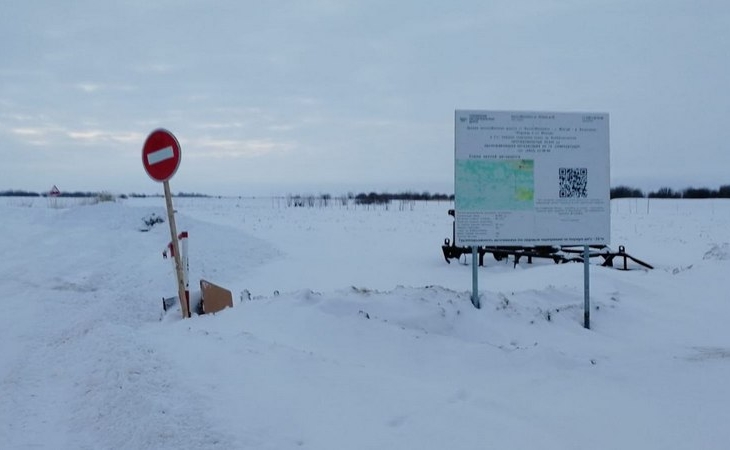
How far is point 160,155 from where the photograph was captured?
7.69 m

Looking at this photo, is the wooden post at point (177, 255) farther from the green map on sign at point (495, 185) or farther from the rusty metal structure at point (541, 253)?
the rusty metal structure at point (541, 253)

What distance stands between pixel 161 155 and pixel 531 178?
4.40 m

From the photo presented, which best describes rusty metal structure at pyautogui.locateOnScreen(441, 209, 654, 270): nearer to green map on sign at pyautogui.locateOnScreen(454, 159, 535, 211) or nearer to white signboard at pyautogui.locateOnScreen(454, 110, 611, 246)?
white signboard at pyautogui.locateOnScreen(454, 110, 611, 246)

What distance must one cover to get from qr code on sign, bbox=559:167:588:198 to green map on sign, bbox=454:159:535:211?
394 millimetres

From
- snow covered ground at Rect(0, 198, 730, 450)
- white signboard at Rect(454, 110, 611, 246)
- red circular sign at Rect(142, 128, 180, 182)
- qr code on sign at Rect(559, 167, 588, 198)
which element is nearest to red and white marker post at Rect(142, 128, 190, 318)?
red circular sign at Rect(142, 128, 180, 182)

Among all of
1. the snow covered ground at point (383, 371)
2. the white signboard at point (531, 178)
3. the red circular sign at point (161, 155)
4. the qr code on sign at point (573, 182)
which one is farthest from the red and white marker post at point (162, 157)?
the qr code on sign at point (573, 182)

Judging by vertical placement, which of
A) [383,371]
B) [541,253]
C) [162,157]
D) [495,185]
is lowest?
[541,253]

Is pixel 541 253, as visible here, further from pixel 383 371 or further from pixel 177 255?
pixel 383 371

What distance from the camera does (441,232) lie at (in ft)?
89.4

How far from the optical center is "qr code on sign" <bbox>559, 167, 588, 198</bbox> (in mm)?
7496

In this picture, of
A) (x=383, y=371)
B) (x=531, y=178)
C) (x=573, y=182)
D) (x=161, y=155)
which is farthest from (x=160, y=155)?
(x=573, y=182)

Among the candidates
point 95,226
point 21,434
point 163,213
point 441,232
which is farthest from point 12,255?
point 441,232

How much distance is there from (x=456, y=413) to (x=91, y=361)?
3343 millimetres

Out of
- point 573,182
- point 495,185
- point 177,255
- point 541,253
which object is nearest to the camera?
point 495,185
